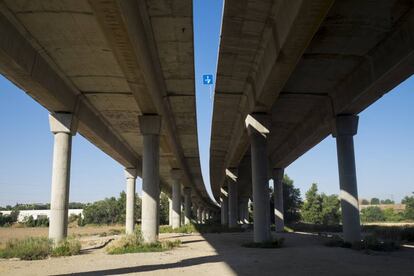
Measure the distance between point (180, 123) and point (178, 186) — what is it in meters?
17.8

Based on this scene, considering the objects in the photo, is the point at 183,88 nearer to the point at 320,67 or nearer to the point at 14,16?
the point at 320,67

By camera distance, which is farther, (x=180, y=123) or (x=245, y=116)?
(x=180, y=123)

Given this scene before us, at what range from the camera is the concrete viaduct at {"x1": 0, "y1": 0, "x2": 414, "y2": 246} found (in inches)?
516

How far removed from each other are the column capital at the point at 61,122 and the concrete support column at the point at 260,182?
30.2 ft

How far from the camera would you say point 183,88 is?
2059 centimetres

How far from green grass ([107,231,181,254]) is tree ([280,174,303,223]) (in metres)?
66.3

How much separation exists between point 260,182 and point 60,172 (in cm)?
1009

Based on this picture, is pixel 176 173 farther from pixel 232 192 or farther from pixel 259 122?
pixel 259 122

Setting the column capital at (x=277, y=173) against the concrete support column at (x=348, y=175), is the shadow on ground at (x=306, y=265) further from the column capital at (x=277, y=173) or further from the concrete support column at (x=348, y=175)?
the column capital at (x=277, y=173)

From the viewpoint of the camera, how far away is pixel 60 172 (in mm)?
20641

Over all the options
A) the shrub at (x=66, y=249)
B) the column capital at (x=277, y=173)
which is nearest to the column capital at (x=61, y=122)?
the shrub at (x=66, y=249)

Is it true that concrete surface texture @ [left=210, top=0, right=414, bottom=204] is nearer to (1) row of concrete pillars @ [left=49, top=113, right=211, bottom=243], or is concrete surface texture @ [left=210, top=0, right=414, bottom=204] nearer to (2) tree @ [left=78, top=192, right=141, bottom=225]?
(1) row of concrete pillars @ [left=49, top=113, right=211, bottom=243]

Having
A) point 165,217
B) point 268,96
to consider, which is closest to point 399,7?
point 268,96

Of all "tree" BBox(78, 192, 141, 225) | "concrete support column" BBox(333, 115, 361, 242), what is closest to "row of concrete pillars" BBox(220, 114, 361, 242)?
"concrete support column" BBox(333, 115, 361, 242)
